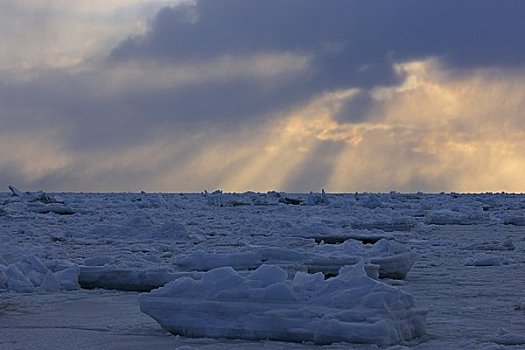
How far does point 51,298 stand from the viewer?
18.1 feet

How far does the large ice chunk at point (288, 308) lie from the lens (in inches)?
146

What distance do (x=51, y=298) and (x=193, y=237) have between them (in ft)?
21.1

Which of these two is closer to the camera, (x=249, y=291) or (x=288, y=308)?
(x=288, y=308)

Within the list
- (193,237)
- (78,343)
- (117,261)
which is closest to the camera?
(78,343)

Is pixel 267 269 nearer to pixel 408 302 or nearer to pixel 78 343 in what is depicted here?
pixel 408 302

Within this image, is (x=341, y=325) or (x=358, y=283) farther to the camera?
(x=358, y=283)

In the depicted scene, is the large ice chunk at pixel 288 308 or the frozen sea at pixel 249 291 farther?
the frozen sea at pixel 249 291

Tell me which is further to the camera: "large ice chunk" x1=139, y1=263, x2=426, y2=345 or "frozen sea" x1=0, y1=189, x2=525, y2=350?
"frozen sea" x1=0, y1=189, x2=525, y2=350

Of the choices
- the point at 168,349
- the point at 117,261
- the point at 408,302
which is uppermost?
the point at 117,261

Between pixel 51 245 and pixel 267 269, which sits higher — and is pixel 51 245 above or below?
above

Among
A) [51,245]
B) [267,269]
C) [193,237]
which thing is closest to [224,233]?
[193,237]

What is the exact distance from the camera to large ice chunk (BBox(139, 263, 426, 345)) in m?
3.71

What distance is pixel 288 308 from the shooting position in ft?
12.7

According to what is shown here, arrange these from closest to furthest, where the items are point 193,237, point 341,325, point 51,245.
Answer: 1. point 341,325
2. point 51,245
3. point 193,237
